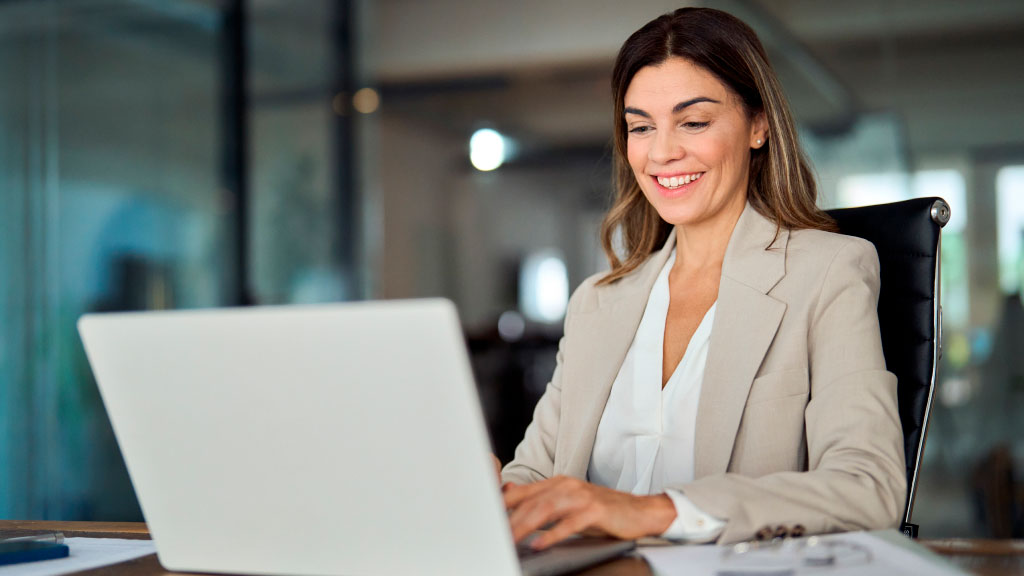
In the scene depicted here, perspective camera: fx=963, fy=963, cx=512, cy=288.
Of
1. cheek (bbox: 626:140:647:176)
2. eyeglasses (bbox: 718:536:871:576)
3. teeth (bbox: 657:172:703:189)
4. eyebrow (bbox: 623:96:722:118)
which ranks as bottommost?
eyeglasses (bbox: 718:536:871:576)

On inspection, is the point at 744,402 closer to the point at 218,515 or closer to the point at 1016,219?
the point at 218,515

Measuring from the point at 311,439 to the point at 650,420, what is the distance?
0.86m

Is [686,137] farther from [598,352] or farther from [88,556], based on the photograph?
[88,556]

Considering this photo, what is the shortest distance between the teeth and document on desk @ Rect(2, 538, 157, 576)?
976 millimetres

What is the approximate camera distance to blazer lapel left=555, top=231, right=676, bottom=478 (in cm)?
157

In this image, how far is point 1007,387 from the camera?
3746 millimetres

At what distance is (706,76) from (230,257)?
3419 millimetres

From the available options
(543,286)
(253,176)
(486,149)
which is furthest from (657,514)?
(543,286)

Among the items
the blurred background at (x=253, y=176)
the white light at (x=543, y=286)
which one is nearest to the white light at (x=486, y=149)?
the white light at (x=543, y=286)

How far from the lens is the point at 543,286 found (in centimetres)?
1021

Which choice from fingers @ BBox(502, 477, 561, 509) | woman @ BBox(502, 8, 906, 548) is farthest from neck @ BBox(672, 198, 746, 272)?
fingers @ BBox(502, 477, 561, 509)

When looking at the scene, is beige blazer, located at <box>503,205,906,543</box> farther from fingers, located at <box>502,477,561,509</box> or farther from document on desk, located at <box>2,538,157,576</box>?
document on desk, located at <box>2,538,157,576</box>

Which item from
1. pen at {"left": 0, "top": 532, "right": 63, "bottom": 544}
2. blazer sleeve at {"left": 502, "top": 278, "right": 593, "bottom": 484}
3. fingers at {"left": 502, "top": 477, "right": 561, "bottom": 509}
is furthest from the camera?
blazer sleeve at {"left": 502, "top": 278, "right": 593, "bottom": 484}

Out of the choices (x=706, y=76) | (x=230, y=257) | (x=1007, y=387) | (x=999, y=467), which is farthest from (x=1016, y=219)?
(x=230, y=257)
